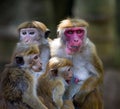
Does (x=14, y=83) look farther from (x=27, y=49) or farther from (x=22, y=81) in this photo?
(x=27, y=49)

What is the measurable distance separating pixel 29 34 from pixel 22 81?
1.44 meters

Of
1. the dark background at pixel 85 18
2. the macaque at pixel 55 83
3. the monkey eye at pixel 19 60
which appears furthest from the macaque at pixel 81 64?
the dark background at pixel 85 18

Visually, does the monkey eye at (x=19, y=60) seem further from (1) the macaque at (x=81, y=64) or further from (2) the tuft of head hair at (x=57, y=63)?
(1) the macaque at (x=81, y=64)

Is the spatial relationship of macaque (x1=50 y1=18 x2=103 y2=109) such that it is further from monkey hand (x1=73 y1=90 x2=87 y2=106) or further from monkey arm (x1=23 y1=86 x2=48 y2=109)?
monkey arm (x1=23 y1=86 x2=48 y2=109)

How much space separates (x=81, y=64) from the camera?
11164mm

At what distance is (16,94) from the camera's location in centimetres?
996

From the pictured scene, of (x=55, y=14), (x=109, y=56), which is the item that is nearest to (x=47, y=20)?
(x=109, y=56)

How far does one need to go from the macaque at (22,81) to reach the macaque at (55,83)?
21cm

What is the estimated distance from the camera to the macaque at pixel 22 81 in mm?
9969

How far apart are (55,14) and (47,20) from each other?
167 inches

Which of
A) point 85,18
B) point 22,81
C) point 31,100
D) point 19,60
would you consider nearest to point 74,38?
point 19,60

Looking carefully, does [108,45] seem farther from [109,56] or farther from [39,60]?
[39,60]

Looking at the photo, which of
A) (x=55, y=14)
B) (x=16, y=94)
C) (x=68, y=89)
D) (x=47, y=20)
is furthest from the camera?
(x=47, y=20)

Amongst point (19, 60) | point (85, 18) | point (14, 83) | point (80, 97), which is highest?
point (19, 60)
